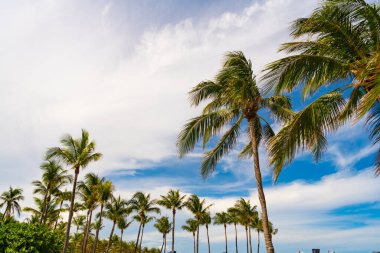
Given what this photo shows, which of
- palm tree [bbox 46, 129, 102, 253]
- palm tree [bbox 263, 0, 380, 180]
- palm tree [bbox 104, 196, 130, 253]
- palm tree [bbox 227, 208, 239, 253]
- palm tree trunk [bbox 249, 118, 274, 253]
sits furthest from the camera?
palm tree [bbox 227, 208, 239, 253]

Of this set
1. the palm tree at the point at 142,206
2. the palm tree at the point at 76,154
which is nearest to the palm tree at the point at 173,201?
the palm tree at the point at 142,206

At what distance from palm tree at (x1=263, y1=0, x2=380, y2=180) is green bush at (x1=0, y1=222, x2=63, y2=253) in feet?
43.4

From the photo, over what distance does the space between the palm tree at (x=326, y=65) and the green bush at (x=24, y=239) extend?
13224 mm

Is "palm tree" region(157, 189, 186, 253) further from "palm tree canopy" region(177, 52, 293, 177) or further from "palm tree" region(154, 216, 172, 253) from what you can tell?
"palm tree canopy" region(177, 52, 293, 177)

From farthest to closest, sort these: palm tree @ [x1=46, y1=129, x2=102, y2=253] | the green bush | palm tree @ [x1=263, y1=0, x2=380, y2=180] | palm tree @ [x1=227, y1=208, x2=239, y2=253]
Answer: palm tree @ [x1=227, y1=208, x2=239, y2=253], palm tree @ [x1=46, y1=129, x2=102, y2=253], the green bush, palm tree @ [x1=263, y1=0, x2=380, y2=180]

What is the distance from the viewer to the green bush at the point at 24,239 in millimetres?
14438

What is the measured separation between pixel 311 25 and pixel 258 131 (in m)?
7.83

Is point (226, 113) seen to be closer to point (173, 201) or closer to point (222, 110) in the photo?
point (222, 110)

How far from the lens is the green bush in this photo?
14438mm

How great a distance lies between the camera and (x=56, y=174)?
1320 inches

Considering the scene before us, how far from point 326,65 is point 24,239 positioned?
50.5ft

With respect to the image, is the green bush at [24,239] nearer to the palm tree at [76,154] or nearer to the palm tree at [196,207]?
the palm tree at [76,154]

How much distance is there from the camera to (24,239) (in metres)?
14.7

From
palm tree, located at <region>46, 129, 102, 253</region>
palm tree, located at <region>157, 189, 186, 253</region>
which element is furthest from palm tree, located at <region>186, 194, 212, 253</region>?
palm tree, located at <region>46, 129, 102, 253</region>
